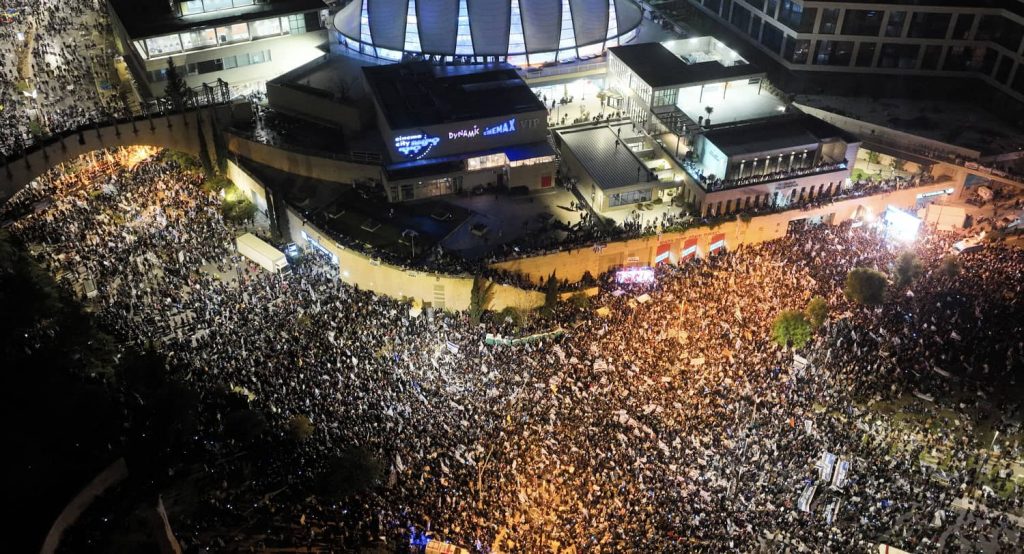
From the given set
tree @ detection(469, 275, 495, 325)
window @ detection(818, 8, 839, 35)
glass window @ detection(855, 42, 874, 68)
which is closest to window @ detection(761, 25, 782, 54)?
window @ detection(818, 8, 839, 35)

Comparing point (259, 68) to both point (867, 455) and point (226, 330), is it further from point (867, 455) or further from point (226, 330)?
point (867, 455)

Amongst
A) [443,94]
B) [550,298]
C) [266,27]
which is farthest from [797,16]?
[266,27]

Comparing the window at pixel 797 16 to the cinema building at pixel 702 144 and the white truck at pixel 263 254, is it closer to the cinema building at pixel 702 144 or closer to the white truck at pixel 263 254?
the cinema building at pixel 702 144

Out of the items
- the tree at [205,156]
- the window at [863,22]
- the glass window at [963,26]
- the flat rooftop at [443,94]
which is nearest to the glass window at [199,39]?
the tree at [205,156]

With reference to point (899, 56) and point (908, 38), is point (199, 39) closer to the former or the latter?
point (899, 56)

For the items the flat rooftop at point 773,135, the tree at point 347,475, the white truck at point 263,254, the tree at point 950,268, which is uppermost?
the flat rooftop at point 773,135

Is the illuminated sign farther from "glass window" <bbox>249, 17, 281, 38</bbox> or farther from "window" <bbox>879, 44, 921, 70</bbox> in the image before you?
"window" <bbox>879, 44, 921, 70</bbox>
